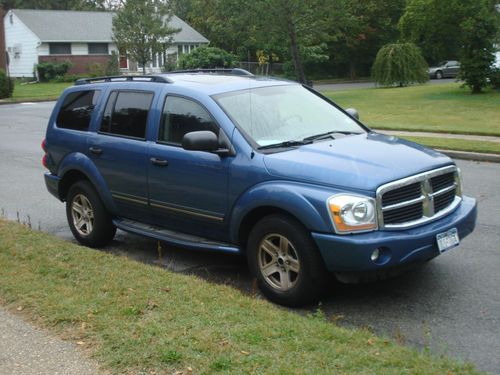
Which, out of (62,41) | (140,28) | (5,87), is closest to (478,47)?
(140,28)

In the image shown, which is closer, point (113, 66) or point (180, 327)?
point (180, 327)

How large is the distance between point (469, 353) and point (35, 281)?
3501 millimetres

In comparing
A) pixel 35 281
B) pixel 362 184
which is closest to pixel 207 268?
pixel 35 281

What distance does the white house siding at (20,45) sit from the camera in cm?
5419

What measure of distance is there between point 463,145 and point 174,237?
9322 millimetres

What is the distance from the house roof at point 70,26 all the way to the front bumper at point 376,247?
51136 millimetres

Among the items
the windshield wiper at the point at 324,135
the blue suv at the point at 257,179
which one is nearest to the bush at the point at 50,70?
the blue suv at the point at 257,179

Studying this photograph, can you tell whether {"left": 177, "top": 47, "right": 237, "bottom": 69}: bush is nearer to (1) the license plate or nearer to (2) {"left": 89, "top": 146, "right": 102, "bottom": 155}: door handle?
(2) {"left": 89, "top": 146, "right": 102, "bottom": 155}: door handle

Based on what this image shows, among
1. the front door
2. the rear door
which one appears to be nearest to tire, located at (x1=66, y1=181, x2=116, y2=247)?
the rear door

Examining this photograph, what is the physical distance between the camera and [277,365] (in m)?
3.70

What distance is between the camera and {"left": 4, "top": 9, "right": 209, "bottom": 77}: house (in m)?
53.9

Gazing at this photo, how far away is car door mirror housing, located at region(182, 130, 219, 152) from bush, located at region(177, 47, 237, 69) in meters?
34.0

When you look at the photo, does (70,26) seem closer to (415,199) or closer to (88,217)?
(88,217)

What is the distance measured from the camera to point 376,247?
4711 millimetres
